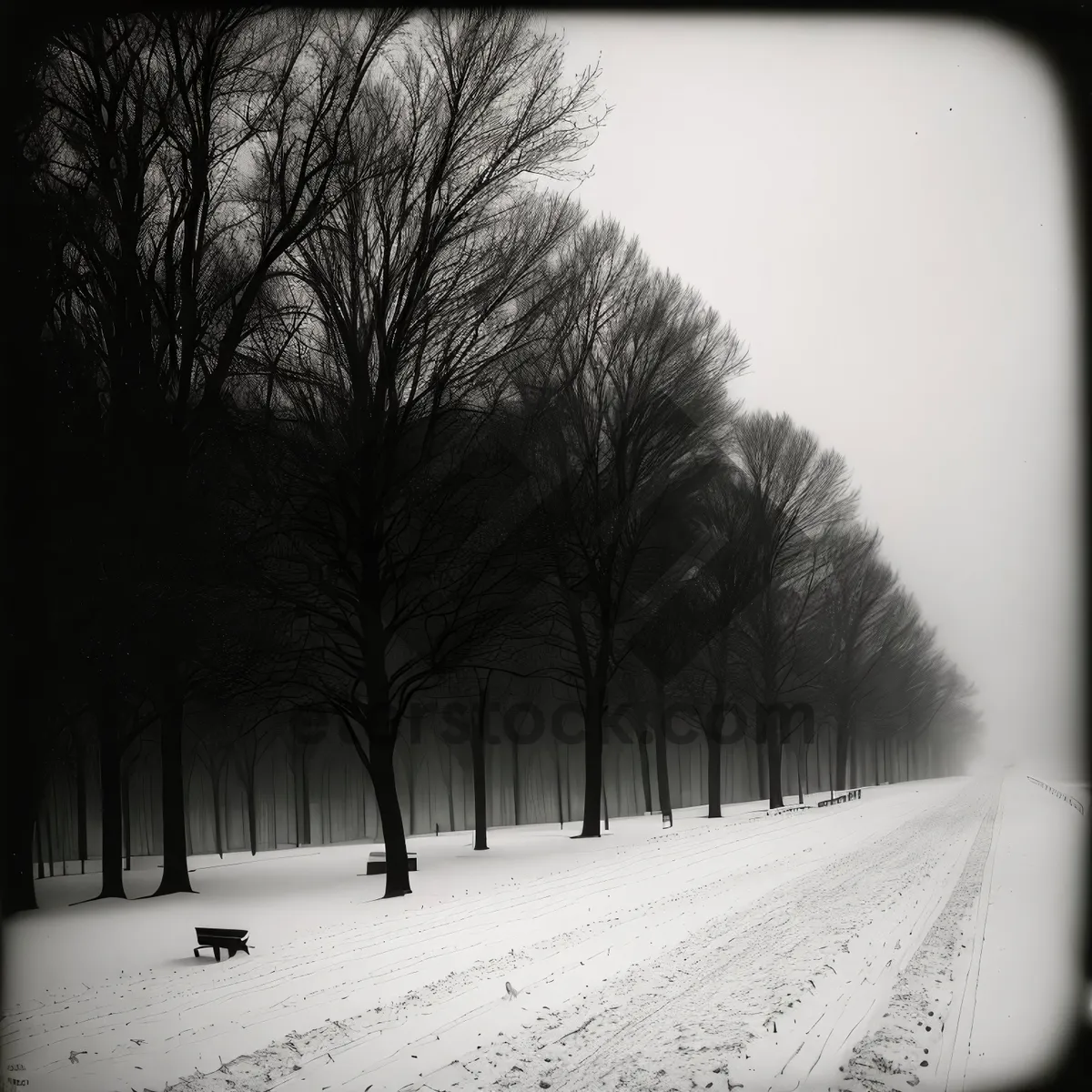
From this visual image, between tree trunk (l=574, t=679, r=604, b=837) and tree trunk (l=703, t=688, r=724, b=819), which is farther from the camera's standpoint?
tree trunk (l=703, t=688, r=724, b=819)

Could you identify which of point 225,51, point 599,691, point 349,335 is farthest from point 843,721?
point 225,51

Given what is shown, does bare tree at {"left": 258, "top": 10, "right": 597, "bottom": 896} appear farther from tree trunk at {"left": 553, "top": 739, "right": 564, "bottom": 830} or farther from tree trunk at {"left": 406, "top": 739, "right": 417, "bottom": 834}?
tree trunk at {"left": 553, "top": 739, "right": 564, "bottom": 830}

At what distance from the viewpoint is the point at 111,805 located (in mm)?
14375

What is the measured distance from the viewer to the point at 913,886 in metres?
12.4

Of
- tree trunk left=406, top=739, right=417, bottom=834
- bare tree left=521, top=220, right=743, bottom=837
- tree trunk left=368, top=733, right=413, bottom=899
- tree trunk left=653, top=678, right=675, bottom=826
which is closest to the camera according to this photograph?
tree trunk left=368, top=733, right=413, bottom=899

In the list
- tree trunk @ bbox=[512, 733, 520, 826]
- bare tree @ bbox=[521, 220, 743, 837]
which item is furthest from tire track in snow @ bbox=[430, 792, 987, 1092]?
tree trunk @ bbox=[512, 733, 520, 826]

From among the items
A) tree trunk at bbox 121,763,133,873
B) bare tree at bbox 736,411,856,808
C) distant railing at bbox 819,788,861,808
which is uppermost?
bare tree at bbox 736,411,856,808

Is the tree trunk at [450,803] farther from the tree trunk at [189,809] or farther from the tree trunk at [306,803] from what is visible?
the tree trunk at [189,809]

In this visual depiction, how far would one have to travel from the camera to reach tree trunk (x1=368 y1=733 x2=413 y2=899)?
13.3 meters

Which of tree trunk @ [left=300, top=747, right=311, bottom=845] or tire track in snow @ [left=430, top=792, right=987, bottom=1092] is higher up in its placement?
tire track in snow @ [left=430, top=792, right=987, bottom=1092]

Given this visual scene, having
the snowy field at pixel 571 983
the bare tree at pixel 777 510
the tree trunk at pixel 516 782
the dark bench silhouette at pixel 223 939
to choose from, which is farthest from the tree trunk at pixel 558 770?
the dark bench silhouette at pixel 223 939

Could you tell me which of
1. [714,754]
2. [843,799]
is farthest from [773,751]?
[714,754]

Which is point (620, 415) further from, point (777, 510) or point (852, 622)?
point (852, 622)

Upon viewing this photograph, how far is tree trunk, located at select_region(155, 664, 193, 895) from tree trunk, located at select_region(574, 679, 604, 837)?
9.20 m
